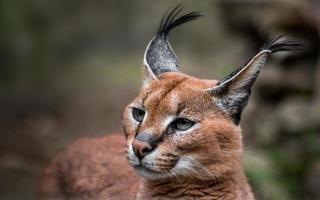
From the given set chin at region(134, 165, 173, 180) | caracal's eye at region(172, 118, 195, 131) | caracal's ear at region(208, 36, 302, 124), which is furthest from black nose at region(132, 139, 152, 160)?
caracal's ear at region(208, 36, 302, 124)

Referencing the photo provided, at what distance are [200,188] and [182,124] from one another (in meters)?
0.54

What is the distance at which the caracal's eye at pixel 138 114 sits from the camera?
679 centimetres

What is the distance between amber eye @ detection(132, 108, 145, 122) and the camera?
680 cm

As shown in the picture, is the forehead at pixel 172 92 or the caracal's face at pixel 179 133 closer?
the caracal's face at pixel 179 133

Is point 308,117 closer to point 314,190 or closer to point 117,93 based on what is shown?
point 314,190

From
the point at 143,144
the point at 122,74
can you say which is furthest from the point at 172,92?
the point at 122,74

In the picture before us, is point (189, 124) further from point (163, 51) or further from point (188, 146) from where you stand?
point (163, 51)

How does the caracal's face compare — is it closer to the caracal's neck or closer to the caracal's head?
the caracal's head

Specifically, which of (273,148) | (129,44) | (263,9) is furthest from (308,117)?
(129,44)

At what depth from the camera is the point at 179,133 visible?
21.4ft

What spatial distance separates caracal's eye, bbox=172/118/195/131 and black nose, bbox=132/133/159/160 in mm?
232

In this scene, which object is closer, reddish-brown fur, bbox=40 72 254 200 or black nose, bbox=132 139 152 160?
black nose, bbox=132 139 152 160

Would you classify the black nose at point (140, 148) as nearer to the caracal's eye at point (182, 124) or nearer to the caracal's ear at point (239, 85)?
the caracal's eye at point (182, 124)

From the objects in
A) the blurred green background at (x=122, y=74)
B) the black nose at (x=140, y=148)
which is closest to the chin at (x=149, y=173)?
the black nose at (x=140, y=148)
